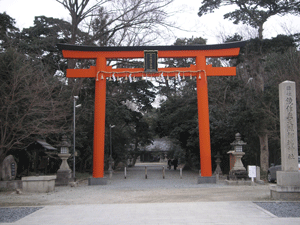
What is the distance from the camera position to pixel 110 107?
26.8m

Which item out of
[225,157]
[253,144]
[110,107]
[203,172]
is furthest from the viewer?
[110,107]

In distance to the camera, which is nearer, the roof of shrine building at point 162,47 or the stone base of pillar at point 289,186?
the stone base of pillar at point 289,186

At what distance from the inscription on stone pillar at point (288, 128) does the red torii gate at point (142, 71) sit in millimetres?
6309

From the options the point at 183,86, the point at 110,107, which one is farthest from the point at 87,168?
the point at 183,86

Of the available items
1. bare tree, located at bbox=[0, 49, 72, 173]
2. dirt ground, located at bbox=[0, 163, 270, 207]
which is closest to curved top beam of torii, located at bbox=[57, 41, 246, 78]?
bare tree, located at bbox=[0, 49, 72, 173]

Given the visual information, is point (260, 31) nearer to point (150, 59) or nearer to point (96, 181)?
point (150, 59)

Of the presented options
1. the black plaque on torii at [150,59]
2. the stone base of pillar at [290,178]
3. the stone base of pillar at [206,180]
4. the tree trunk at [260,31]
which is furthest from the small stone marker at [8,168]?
the tree trunk at [260,31]

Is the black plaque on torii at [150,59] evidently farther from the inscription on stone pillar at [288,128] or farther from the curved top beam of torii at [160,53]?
the inscription on stone pillar at [288,128]

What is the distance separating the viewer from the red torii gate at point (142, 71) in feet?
53.8

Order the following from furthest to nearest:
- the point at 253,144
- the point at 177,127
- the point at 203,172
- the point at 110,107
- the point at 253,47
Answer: the point at 177,127 → the point at 110,107 → the point at 253,144 → the point at 253,47 → the point at 203,172

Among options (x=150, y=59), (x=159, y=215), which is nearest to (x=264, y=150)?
(x=150, y=59)

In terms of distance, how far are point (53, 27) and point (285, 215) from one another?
2482cm

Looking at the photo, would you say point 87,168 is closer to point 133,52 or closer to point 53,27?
point 53,27

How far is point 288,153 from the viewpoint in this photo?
991 cm
